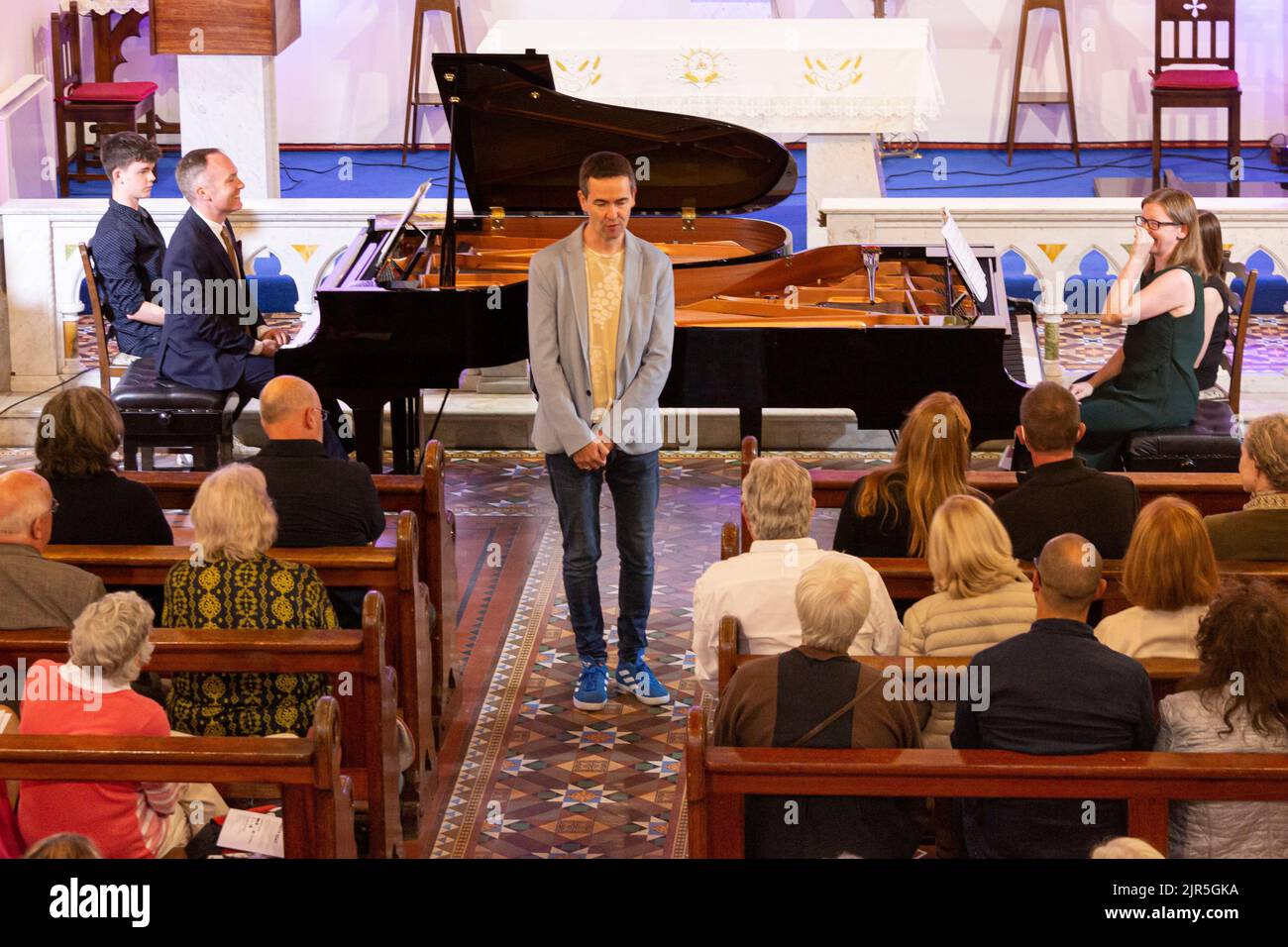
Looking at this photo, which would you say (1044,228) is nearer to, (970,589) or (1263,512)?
(1263,512)

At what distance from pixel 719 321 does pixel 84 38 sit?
8104 millimetres

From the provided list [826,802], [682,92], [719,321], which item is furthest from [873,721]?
[682,92]

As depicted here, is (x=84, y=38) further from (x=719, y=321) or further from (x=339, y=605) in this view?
(x=339, y=605)

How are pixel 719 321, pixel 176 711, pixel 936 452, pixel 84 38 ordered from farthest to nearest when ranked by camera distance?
pixel 84 38
pixel 719 321
pixel 936 452
pixel 176 711

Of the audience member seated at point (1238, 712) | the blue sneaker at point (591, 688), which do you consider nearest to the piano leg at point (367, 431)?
the blue sneaker at point (591, 688)

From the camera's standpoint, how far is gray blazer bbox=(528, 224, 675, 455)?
5.03 m

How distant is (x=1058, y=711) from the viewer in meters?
3.24

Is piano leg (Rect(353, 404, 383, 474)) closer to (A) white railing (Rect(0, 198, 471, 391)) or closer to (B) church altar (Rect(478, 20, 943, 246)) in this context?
(A) white railing (Rect(0, 198, 471, 391))

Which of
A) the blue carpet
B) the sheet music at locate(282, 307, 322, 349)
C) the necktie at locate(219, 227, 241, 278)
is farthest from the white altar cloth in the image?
the sheet music at locate(282, 307, 322, 349)

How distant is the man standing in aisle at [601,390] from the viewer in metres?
5.01

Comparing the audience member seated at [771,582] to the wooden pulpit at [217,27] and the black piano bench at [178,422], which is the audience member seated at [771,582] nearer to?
the black piano bench at [178,422]

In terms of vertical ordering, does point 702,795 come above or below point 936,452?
below

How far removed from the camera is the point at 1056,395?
449 centimetres

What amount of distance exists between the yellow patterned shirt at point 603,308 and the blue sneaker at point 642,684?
82 centimetres
